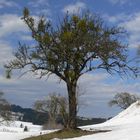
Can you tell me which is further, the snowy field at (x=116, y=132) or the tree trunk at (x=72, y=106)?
the tree trunk at (x=72, y=106)

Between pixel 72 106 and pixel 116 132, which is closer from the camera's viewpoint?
pixel 116 132

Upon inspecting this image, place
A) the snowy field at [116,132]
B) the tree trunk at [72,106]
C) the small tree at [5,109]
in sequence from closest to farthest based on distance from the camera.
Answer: the snowy field at [116,132] < the tree trunk at [72,106] < the small tree at [5,109]

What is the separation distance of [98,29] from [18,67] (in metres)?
6.13

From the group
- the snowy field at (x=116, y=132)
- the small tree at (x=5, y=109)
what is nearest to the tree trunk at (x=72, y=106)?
the snowy field at (x=116, y=132)

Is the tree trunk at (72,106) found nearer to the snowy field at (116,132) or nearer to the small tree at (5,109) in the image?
the snowy field at (116,132)

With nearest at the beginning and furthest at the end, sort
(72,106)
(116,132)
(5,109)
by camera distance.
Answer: (116,132) < (72,106) < (5,109)

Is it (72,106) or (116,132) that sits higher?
(72,106)

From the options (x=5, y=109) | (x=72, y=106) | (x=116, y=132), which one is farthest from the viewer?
(x=5, y=109)

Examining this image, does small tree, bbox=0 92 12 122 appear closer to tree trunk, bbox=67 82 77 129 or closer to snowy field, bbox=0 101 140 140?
snowy field, bbox=0 101 140 140

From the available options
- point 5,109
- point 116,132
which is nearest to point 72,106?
point 116,132

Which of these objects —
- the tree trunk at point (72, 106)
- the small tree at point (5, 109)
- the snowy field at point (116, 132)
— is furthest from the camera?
the small tree at point (5, 109)

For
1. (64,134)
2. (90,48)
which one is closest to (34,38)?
(90,48)

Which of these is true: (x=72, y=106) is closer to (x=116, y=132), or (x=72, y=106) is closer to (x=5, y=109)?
(x=116, y=132)

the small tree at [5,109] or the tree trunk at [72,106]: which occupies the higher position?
the small tree at [5,109]
